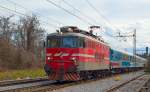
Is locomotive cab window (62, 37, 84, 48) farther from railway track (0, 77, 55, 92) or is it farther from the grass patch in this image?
the grass patch

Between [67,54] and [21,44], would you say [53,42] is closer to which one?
[67,54]

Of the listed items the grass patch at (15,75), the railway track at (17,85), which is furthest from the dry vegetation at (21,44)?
the railway track at (17,85)

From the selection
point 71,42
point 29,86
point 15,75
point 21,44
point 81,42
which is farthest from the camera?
point 21,44

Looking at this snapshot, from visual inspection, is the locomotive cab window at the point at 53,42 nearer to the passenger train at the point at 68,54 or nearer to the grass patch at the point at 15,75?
the passenger train at the point at 68,54

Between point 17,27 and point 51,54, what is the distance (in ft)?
155

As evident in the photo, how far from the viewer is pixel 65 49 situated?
90.4 feet

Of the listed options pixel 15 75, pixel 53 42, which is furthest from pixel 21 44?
pixel 53 42

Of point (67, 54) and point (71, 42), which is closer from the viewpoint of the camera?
point (67, 54)

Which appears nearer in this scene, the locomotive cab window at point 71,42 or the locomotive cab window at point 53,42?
the locomotive cab window at point 71,42

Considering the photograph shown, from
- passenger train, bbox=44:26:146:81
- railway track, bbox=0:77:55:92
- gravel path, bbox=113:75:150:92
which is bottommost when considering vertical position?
gravel path, bbox=113:75:150:92

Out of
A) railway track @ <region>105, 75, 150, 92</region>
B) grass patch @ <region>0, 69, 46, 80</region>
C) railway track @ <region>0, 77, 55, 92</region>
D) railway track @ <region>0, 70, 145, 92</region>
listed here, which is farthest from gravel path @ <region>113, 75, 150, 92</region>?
grass patch @ <region>0, 69, 46, 80</region>

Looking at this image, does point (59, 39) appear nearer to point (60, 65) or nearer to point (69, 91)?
point (60, 65)

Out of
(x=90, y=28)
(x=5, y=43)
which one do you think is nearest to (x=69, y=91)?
(x=90, y=28)

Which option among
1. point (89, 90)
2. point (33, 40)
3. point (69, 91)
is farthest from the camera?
point (33, 40)
